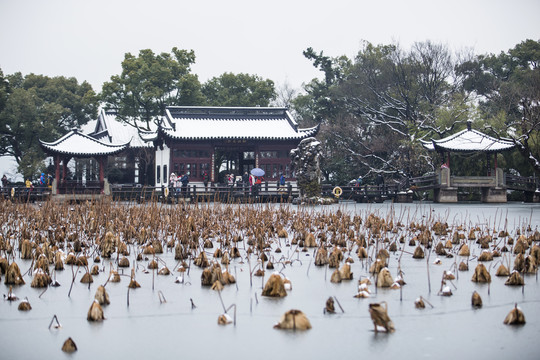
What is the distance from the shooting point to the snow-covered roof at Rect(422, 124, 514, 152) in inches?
953

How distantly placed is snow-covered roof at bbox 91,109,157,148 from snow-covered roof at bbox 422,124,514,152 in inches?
722

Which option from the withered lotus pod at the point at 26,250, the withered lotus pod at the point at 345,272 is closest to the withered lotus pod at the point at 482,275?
the withered lotus pod at the point at 345,272

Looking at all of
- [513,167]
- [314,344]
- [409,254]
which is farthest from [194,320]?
[513,167]

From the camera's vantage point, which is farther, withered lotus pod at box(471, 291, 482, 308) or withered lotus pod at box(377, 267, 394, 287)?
withered lotus pod at box(377, 267, 394, 287)

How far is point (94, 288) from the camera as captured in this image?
5.16m

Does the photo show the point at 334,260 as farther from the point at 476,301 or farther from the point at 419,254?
the point at 476,301

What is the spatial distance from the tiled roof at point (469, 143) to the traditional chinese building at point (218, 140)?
685 cm

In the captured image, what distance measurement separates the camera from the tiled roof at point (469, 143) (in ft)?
79.4

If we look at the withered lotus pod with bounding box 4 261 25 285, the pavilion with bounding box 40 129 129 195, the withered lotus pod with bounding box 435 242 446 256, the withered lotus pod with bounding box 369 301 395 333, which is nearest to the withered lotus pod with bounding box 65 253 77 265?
the withered lotus pod with bounding box 4 261 25 285

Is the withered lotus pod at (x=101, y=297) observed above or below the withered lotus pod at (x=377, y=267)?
below

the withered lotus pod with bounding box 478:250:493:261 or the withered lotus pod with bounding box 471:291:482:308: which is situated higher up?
the withered lotus pod with bounding box 478:250:493:261

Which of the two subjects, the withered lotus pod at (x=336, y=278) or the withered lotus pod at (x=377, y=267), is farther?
the withered lotus pod at (x=377, y=267)

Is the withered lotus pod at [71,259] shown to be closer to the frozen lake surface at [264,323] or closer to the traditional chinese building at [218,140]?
the frozen lake surface at [264,323]

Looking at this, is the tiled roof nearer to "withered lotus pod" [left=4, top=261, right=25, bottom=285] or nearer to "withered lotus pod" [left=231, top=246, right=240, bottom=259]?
"withered lotus pod" [left=231, top=246, right=240, bottom=259]
